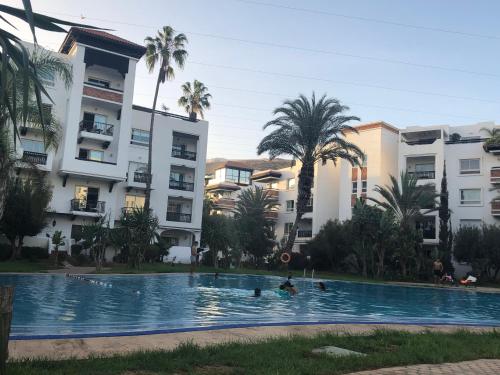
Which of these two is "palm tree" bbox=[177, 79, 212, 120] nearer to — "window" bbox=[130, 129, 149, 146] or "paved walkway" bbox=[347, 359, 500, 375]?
"window" bbox=[130, 129, 149, 146]

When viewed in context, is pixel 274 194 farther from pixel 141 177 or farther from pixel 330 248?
pixel 141 177

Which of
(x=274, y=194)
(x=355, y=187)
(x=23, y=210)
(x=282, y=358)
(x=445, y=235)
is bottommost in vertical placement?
(x=282, y=358)

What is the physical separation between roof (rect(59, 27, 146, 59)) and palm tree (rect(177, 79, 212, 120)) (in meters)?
9.13

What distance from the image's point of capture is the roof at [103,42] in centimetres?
4128

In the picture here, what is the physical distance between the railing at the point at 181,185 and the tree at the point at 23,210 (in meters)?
15.0

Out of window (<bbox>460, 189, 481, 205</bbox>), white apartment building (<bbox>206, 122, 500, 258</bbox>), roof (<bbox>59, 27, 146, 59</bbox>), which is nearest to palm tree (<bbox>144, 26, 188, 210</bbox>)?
roof (<bbox>59, 27, 146, 59</bbox>)

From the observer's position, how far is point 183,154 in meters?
49.2

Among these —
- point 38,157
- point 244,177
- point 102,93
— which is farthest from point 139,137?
point 244,177

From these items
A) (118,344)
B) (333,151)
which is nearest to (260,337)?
(118,344)

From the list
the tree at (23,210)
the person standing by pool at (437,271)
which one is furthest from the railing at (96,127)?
the person standing by pool at (437,271)

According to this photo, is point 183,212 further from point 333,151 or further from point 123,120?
point 333,151

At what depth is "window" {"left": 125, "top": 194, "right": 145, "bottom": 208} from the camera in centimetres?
4559

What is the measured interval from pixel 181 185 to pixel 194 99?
1004 cm

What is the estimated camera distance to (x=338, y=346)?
833cm
